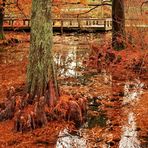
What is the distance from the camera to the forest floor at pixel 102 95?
8344 mm

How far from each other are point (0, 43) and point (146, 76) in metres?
13.0

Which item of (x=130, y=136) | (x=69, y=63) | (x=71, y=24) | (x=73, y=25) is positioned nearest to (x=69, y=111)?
(x=130, y=136)

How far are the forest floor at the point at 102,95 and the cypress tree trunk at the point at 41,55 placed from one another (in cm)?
87

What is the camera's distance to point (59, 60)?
1909 centimetres

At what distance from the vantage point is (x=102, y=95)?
11953 millimetres

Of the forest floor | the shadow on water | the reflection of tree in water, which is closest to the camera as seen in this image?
the shadow on water

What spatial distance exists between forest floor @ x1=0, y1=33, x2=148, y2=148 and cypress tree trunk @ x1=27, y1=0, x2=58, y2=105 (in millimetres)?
871

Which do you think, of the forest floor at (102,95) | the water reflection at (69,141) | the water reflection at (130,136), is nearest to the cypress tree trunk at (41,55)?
the forest floor at (102,95)

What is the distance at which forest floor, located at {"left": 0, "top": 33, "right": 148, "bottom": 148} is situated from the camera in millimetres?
8344

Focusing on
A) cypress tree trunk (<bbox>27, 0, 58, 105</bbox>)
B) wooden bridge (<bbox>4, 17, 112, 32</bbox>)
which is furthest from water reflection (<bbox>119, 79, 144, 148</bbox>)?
wooden bridge (<bbox>4, 17, 112, 32</bbox>)

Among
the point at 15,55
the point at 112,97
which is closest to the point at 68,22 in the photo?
the point at 15,55

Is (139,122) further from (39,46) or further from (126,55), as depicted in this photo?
(126,55)

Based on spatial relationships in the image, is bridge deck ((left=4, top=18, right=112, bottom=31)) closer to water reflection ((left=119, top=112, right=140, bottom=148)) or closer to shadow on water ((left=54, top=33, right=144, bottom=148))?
shadow on water ((left=54, top=33, right=144, bottom=148))

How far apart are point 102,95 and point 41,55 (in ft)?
10.1
